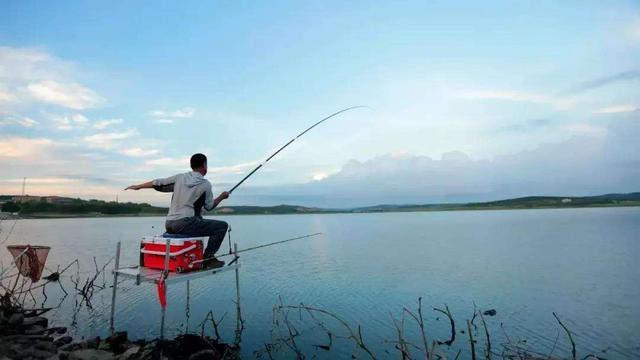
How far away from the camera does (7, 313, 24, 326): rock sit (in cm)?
1089

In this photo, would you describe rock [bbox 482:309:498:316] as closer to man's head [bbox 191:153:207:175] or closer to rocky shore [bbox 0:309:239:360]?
rocky shore [bbox 0:309:239:360]

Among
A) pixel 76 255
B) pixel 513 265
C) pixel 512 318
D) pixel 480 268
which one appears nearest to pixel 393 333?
pixel 512 318

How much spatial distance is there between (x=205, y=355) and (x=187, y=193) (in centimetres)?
384

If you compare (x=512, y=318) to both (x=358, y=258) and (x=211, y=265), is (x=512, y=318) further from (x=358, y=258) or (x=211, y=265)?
(x=358, y=258)

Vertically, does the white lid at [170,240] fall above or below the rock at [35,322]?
above

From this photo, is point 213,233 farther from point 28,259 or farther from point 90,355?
point 28,259

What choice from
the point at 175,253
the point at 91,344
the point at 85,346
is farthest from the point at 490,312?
the point at 85,346

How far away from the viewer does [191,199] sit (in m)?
8.18

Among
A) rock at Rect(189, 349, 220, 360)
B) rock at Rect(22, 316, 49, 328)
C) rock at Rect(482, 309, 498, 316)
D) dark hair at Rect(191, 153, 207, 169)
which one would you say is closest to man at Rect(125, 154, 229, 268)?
dark hair at Rect(191, 153, 207, 169)

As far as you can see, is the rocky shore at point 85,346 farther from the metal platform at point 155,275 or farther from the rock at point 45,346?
the metal platform at point 155,275

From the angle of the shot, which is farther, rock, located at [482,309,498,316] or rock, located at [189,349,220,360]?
rock, located at [482,309,498,316]

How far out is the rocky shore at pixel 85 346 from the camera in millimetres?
8156

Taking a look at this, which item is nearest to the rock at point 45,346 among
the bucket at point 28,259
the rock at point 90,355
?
the rock at point 90,355

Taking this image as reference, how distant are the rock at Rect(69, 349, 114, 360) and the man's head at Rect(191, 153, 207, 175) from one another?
4148mm
